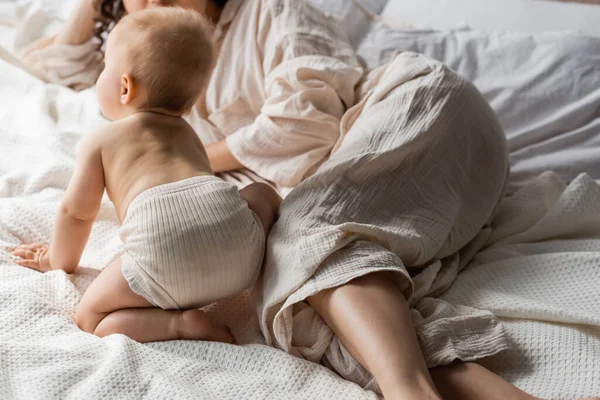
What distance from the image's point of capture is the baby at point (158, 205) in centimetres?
110

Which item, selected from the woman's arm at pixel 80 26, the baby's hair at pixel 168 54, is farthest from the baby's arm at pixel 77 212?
the woman's arm at pixel 80 26

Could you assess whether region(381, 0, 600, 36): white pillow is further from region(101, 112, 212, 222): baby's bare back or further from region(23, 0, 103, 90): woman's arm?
region(101, 112, 212, 222): baby's bare back

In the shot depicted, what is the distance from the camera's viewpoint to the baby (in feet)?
3.59

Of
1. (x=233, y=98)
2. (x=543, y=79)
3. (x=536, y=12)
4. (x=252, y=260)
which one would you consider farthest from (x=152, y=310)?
(x=536, y=12)

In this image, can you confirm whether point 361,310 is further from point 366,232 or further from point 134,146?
point 134,146

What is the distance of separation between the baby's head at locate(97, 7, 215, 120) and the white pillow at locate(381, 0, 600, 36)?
0.94m

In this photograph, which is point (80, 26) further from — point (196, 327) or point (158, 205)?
point (196, 327)

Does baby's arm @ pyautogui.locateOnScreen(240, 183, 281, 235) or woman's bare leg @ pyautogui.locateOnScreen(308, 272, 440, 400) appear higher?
woman's bare leg @ pyautogui.locateOnScreen(308, 272, 440, 400)

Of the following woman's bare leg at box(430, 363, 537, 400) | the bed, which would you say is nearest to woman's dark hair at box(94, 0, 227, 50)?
the bed

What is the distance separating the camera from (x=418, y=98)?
135 cm

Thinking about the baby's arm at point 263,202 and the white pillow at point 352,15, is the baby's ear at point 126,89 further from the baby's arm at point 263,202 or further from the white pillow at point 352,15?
the white pillow at point 352,15

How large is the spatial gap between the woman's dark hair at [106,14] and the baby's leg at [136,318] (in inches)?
40.3

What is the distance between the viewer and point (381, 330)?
1.01 m

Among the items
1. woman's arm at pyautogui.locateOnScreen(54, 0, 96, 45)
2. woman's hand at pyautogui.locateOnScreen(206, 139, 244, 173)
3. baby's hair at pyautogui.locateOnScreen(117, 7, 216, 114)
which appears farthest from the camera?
woman's arm at pyautogui.locateOnScreen(54, 0, 96, 45)
